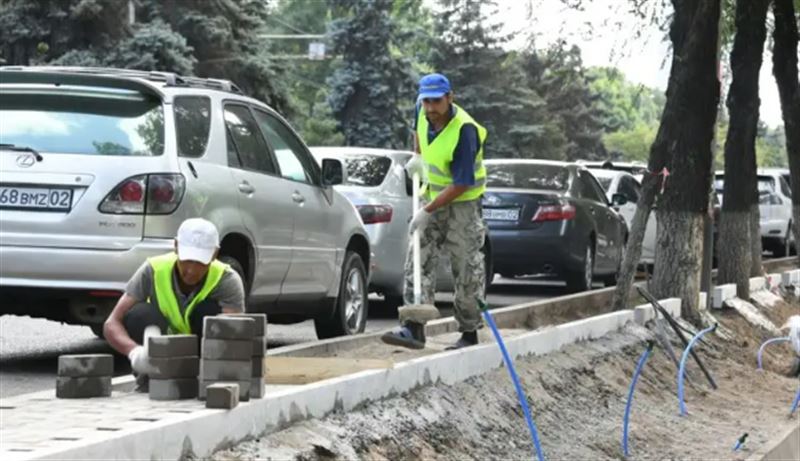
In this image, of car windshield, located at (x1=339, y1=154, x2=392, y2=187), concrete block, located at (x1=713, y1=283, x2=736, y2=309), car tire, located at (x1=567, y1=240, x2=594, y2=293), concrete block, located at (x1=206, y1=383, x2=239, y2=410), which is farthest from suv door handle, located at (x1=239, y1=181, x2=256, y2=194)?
car tire, located at (x1=567, y1=240, x2=594, y2=293)

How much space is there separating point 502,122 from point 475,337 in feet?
170

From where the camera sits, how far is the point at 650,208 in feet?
52.8

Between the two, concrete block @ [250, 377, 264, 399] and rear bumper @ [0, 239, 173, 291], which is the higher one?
rear bumper @ [0, 239, 173, 291]

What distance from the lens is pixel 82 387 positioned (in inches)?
295

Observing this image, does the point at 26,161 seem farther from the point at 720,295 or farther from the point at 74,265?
the point at 720,295

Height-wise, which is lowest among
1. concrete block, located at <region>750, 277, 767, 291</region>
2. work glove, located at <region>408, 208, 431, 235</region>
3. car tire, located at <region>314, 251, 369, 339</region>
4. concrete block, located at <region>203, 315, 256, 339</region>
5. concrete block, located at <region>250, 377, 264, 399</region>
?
concrete block, located at <region>750, 277, 767, 291</region>

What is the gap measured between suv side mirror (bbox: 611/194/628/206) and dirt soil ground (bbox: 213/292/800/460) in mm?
5338

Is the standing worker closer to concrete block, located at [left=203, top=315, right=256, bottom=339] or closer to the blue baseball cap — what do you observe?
the blue baseball cap

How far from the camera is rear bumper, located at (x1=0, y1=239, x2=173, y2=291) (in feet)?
31.6

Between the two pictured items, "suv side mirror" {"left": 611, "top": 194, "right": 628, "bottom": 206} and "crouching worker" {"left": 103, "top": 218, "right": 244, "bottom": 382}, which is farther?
"suv side mirror" {"left": 611, "top": 194, "right": 628, "bottom": 206}

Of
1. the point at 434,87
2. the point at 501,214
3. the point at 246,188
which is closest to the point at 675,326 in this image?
the point at 501,214

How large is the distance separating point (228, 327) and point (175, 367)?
1.44ft

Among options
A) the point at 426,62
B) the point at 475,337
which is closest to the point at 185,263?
the point at 475,337

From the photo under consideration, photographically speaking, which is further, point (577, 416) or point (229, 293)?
point (577, 416)
